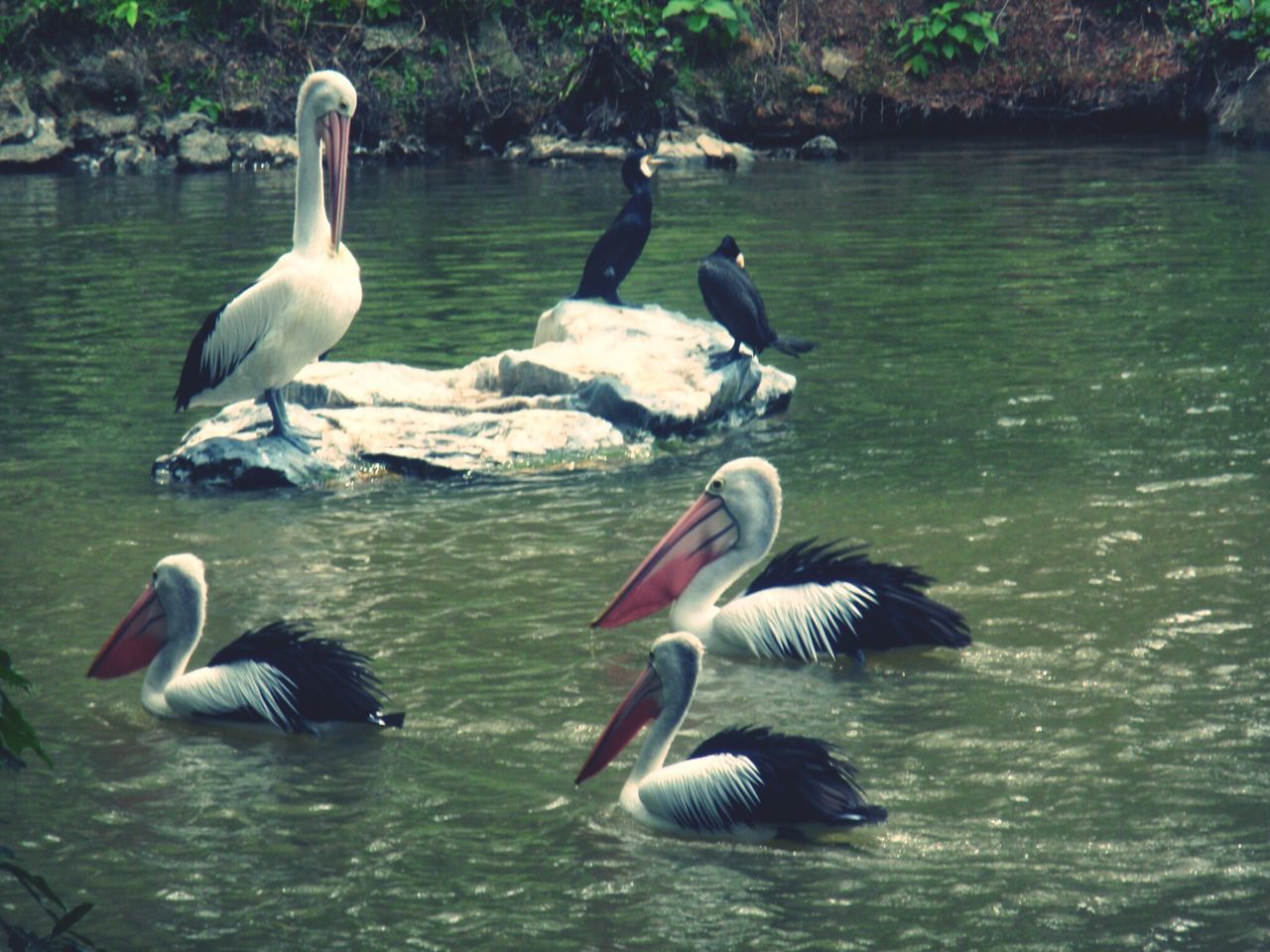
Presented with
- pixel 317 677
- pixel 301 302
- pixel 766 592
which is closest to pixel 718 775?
pixel 317 677

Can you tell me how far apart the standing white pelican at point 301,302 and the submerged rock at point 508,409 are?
0.79 feet

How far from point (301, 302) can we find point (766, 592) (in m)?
3.44

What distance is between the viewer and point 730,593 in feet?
23.7

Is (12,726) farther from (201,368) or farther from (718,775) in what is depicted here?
(201,368)

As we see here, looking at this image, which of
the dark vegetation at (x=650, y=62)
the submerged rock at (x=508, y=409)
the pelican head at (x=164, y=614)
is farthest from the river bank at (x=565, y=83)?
the pelican head at (x=164, y=614)

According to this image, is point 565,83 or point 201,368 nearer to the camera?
point 201,368

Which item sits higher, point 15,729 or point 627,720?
point 15,729

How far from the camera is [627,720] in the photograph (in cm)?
523

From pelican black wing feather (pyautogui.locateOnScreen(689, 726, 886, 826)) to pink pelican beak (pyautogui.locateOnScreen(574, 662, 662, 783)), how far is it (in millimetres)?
420

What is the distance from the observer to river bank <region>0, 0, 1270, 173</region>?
27.5 meters

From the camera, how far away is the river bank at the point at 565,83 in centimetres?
2745

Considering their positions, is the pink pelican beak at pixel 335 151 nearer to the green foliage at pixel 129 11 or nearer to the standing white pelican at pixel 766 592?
the standing white pelican at pixel 766 592

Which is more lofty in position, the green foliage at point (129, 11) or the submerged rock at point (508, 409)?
the green foliage at point (129, 11)

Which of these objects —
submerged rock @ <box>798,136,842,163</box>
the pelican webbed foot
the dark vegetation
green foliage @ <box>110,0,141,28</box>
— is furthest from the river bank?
the pelican webbed foot
